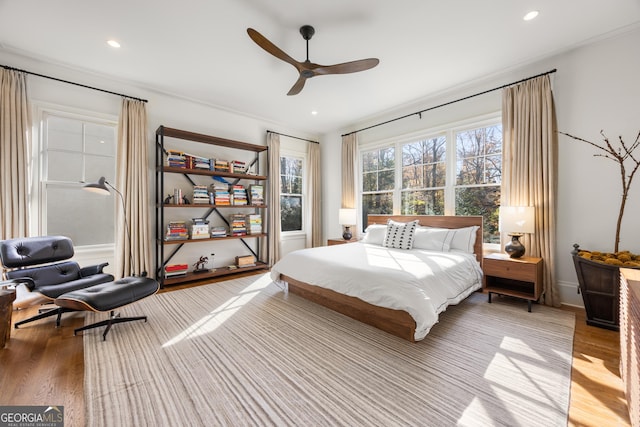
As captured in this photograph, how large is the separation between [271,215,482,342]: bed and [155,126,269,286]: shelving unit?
1.45 metres

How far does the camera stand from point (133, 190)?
12.0ft

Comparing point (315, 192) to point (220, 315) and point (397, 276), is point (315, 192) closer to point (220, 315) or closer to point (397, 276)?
point (220, 315)

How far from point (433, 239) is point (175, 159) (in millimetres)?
3939

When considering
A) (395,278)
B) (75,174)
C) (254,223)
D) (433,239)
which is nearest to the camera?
(395,278)

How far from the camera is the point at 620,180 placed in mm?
2740

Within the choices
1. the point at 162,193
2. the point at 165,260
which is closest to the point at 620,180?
the point at 162,193

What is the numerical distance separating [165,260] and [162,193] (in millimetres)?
1050

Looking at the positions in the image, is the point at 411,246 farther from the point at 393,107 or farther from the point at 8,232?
the point at 8,232

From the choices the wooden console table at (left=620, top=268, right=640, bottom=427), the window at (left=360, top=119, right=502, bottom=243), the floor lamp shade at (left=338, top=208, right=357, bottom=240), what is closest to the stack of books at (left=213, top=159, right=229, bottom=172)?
the floor lamp shade at (left=338, top=208, right=357, bottom=240)

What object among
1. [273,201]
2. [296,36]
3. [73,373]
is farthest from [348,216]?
[73,373]

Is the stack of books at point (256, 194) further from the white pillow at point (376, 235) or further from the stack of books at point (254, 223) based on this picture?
the white pillow at point (376, 235)

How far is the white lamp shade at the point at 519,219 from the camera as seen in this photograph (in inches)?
115

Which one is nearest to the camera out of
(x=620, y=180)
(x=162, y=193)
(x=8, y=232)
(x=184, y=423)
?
(x=184, y=423)

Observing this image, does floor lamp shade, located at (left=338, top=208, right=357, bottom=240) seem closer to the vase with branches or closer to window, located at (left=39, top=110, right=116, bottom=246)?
the vase with branches
